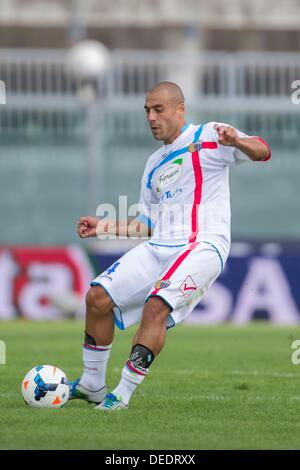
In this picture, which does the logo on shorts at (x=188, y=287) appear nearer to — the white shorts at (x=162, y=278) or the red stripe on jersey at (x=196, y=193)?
the white shorts at (x=162, y=278)

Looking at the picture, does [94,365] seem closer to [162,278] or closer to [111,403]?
[111,403]

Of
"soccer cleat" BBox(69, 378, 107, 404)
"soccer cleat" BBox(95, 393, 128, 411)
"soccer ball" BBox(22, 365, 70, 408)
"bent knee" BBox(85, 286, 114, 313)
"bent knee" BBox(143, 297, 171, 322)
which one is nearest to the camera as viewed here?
"bent knee" BBox(143, 297, 171, 322)

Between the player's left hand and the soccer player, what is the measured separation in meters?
0.26

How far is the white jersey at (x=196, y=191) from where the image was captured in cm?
907

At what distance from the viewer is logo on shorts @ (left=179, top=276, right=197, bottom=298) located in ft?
28.8

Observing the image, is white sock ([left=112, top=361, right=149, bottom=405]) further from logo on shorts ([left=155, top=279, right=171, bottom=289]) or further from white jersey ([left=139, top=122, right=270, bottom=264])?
white jersey ([left=139, top=122, right=270, bottom=264])

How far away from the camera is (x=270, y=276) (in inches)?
802

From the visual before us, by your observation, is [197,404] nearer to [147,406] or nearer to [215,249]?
[147,406]

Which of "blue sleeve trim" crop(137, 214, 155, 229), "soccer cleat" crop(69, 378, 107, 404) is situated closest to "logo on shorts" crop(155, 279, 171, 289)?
"blue sleeve trim" crop(137, 214, 155, 229)

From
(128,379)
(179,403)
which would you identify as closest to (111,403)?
(128,379)

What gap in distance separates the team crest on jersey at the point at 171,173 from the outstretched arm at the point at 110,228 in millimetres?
436

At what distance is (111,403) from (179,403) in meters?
0.85

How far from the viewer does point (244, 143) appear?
8.52m
